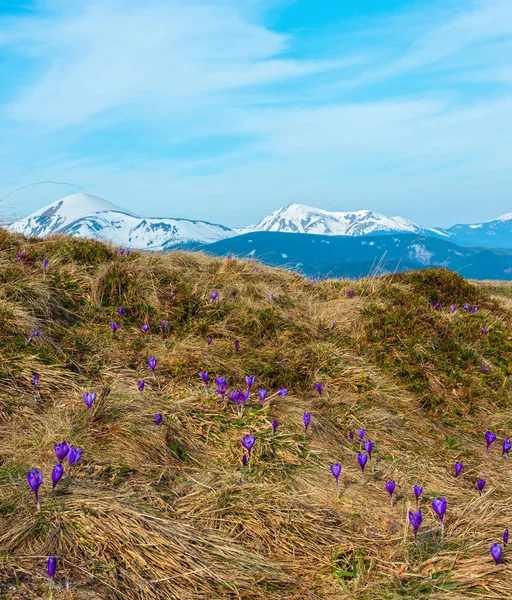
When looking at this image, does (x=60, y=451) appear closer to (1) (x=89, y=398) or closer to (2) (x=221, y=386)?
(1) (x=89, y=398)

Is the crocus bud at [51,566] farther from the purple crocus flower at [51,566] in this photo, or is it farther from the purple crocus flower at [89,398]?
the purple crocus flower at [89,398]

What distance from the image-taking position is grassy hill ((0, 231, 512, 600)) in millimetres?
3146

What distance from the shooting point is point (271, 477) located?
4.43m

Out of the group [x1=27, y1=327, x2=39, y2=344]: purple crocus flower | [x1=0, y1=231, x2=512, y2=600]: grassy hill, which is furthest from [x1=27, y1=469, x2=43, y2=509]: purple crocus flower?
[x1=27, y1=327, x2=39, y2=344]: purple crocus flower

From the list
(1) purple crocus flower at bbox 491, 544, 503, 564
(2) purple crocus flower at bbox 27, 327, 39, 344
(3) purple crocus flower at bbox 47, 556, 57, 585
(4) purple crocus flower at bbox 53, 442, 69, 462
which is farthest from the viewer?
(2) purple crocus flower at bbox 27, 327, 39, 344

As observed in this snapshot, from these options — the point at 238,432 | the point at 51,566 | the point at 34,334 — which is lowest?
the point at 238,432

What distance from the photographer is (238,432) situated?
5062 mm

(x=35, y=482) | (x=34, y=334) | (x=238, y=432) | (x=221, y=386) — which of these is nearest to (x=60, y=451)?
(x=35, y=482)

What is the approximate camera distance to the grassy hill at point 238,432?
124 inches

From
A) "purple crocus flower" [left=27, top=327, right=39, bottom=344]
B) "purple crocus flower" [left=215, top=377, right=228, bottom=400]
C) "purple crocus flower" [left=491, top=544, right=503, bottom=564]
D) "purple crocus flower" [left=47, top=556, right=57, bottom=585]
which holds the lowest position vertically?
"purple crocus flower" [left=491, top=544, right=503, bottom=564]

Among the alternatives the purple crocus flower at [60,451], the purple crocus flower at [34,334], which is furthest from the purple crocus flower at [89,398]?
the purple crocus flower at [34,334]

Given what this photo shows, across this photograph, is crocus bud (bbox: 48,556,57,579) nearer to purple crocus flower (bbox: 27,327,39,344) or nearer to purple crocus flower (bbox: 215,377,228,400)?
purple crocus flower (bbox: 215,377,228,400)

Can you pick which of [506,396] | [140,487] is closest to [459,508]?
[140,487]

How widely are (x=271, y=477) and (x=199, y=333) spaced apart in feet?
11.3
